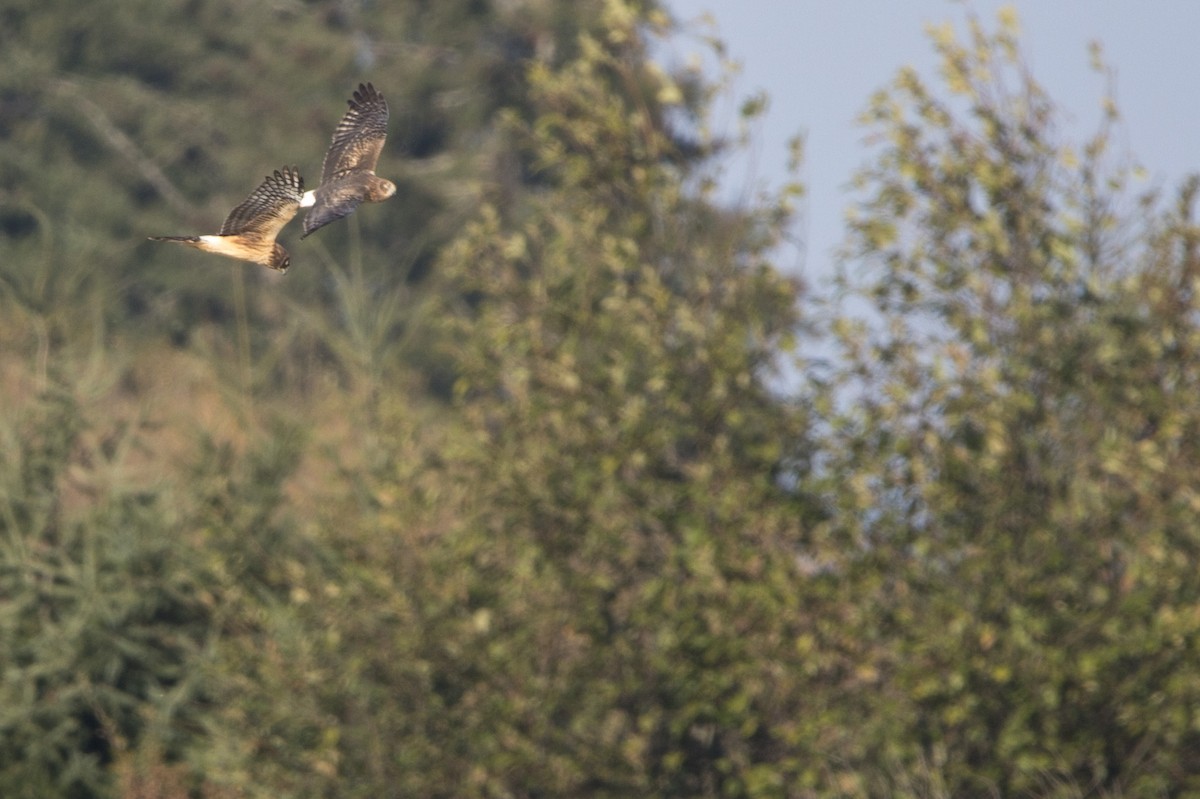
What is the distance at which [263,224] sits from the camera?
632 cm

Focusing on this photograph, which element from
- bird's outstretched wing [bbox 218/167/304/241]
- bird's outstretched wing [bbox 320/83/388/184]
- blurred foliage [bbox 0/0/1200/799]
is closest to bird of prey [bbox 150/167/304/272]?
bird's outstretched wing [bbox 218/167/304/241]

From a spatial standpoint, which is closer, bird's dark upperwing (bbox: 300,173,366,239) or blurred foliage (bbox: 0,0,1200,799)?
bird's dark upperwing (bbox: 300,173,366,239)

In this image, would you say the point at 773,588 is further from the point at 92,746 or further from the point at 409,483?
the point at 92,746

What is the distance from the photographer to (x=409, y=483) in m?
13.4

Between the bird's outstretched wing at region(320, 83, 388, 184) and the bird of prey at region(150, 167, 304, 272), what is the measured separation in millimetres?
301

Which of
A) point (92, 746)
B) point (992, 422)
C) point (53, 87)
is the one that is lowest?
point (92, 746)

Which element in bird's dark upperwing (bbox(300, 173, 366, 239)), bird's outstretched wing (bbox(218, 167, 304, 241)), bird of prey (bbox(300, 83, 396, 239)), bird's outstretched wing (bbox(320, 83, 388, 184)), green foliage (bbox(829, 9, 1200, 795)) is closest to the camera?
bird's dark upperwing (bbox(300, 173, 366, 239))

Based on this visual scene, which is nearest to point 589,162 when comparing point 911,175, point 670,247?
point 670,247

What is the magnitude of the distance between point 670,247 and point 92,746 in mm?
5320

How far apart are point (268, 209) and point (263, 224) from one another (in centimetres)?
9

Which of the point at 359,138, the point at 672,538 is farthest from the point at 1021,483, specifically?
the point at 359,138

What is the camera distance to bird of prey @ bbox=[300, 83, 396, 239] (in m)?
6.16

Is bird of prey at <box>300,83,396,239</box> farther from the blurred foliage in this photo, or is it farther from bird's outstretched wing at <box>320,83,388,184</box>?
the blurred foliage

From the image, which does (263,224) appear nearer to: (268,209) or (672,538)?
(268,209)
